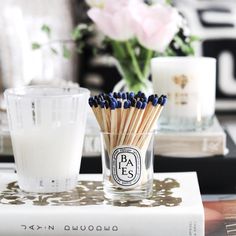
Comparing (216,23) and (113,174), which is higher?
(216,23)

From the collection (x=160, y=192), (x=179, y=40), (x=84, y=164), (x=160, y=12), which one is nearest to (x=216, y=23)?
(x=179, y=40)

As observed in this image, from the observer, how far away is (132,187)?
697mm

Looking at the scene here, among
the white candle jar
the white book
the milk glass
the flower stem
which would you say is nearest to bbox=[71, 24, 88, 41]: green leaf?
the flower stem

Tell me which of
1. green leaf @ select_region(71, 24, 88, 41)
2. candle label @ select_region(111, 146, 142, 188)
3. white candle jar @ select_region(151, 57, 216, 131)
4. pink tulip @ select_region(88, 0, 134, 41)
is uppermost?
pink tulip @ select_region(88, 0, 134, 41)

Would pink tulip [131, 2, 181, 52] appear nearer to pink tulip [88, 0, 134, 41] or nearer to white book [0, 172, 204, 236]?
pink tulip [88, 0, 134, 41]

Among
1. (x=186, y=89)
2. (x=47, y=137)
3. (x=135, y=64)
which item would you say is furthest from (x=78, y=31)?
(x=47, y=137)

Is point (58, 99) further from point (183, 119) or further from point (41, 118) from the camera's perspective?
point (183, 119)

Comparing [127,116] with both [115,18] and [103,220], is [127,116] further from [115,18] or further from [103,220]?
[115,18]

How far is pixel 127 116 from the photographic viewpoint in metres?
0.68

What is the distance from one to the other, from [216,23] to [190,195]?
854 mm

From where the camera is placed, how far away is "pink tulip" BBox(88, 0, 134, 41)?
38.9 inches

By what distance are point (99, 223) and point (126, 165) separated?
2.9 inches

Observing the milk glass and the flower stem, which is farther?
the flower stem

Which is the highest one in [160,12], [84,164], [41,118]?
[160,12]
